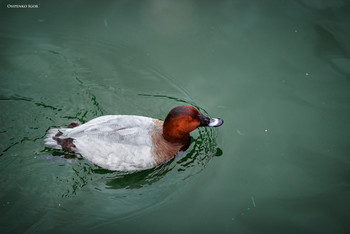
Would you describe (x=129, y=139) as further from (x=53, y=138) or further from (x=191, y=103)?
(x=191, y=103)

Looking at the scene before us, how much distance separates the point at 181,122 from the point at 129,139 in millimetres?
737

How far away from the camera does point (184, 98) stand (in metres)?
5.32

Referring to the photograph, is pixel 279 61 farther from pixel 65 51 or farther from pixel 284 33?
pixel 65 51

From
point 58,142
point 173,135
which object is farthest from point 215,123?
point 58,142

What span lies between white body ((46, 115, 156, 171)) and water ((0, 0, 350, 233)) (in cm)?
31

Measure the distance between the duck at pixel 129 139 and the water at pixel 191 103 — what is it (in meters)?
0.30

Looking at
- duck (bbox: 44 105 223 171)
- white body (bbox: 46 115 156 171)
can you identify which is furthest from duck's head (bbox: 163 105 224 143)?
white body (bbox: 46 115 156 171)

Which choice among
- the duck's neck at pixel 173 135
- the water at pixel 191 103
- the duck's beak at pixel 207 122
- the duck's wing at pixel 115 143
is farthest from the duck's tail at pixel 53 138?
the duck's beak at pixel 207 122

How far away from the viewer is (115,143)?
4.06 meters

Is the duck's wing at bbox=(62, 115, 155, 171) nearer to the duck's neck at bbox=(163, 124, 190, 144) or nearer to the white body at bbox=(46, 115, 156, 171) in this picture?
the white body at bbox=(46, 115, 156, 171)

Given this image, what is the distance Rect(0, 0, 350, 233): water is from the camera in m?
4.07

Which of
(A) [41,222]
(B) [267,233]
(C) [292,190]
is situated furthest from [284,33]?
(A) [41,222]

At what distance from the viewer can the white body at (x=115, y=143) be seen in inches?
161

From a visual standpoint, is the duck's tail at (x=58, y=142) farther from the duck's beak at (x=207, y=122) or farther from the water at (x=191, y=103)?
the duck's beak at (x=207, y=122)
